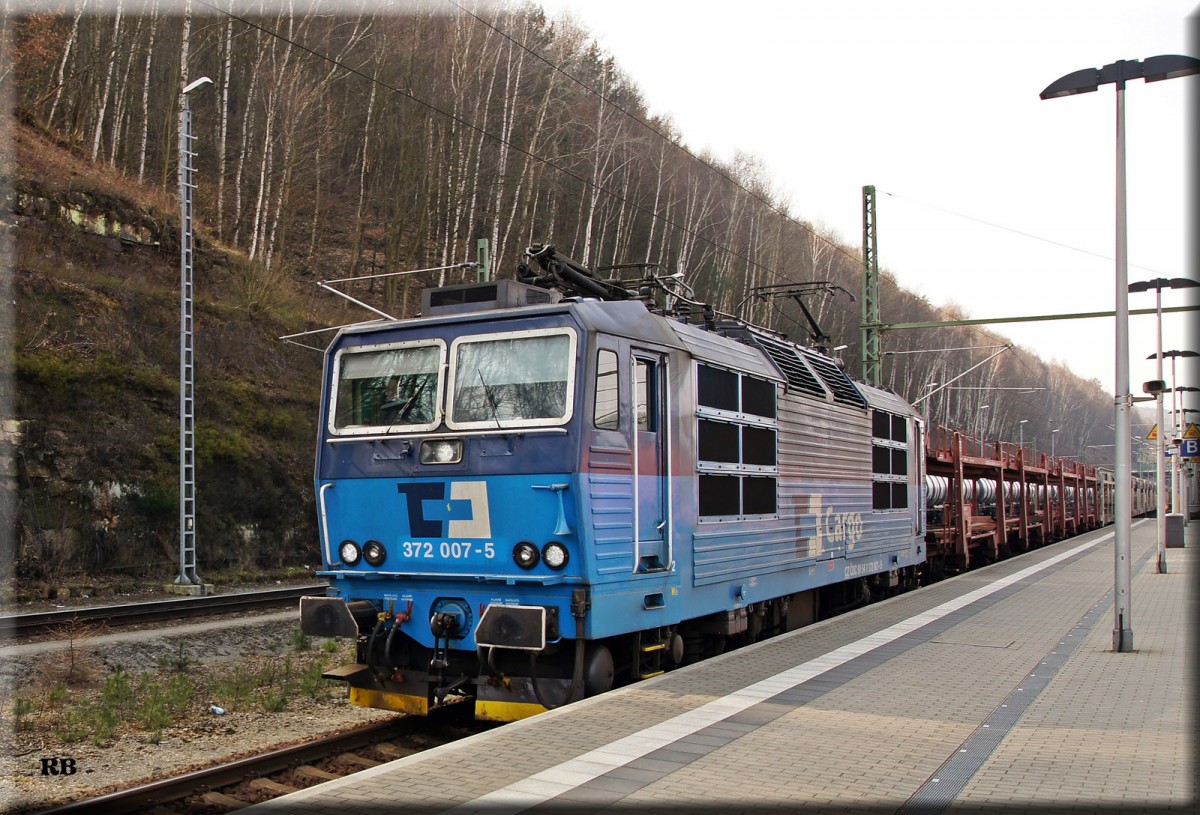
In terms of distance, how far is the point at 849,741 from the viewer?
265 inches

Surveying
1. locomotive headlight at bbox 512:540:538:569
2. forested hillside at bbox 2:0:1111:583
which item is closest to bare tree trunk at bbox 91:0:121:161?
forested hillside at bbox 2:0:1111:583

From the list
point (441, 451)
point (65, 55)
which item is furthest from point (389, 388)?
point (65, 55)

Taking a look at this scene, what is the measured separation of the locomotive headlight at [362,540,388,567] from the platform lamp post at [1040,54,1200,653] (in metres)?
7.70

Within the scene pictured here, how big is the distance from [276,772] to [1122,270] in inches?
390

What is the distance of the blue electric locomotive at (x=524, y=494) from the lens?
25.8 feet

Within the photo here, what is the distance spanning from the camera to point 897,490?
1664 cm

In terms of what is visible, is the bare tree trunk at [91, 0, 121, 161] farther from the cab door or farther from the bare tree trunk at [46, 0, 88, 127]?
the cab door

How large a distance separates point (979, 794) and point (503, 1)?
3578cm

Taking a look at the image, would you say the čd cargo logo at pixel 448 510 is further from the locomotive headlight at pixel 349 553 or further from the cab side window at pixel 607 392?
the cab side window at pixel 607 392

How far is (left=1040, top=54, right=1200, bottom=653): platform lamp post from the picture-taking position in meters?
11.1

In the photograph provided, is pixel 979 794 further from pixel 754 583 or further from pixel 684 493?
pixel 754 583

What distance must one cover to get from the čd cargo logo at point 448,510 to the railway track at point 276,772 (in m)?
1.67

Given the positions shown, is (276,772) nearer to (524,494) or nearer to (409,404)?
(524,494)

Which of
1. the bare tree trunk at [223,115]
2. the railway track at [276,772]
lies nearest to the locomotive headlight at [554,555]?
the railway track at [276,772]
